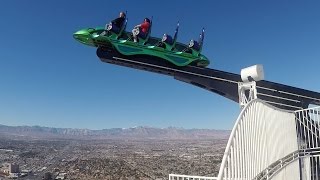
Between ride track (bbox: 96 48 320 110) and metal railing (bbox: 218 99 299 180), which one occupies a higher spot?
ride track (bbox: 96 48 320 110)

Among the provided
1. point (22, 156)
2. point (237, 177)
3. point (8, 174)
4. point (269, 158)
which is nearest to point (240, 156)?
point (237, 177)

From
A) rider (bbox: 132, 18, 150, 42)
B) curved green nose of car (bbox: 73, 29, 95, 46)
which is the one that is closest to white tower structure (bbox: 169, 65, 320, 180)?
rider (bbox: 132, 18, 150, 42)

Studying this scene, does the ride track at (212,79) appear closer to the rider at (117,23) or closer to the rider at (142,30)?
the rider at (142,30)

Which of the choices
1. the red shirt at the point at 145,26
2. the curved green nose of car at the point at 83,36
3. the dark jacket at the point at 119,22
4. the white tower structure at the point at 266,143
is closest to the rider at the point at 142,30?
the red shirt at the point at 145,26

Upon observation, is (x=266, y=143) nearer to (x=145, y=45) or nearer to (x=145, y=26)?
(x=145, y=45)

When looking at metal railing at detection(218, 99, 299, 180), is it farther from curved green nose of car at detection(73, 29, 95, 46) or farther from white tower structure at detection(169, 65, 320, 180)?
curved green nose of car at detection(73, 29, 95, 46)

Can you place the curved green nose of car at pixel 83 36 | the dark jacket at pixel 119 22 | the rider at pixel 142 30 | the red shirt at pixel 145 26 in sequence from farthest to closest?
1. the red shirt at pixel 145 26
2. the rider at pixel 142 30
3. the dark jacket at pixel 119 22
4. the curved green nose of car at pixel 83 36

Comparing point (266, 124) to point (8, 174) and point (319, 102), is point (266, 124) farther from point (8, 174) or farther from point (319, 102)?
point (8, 174)
